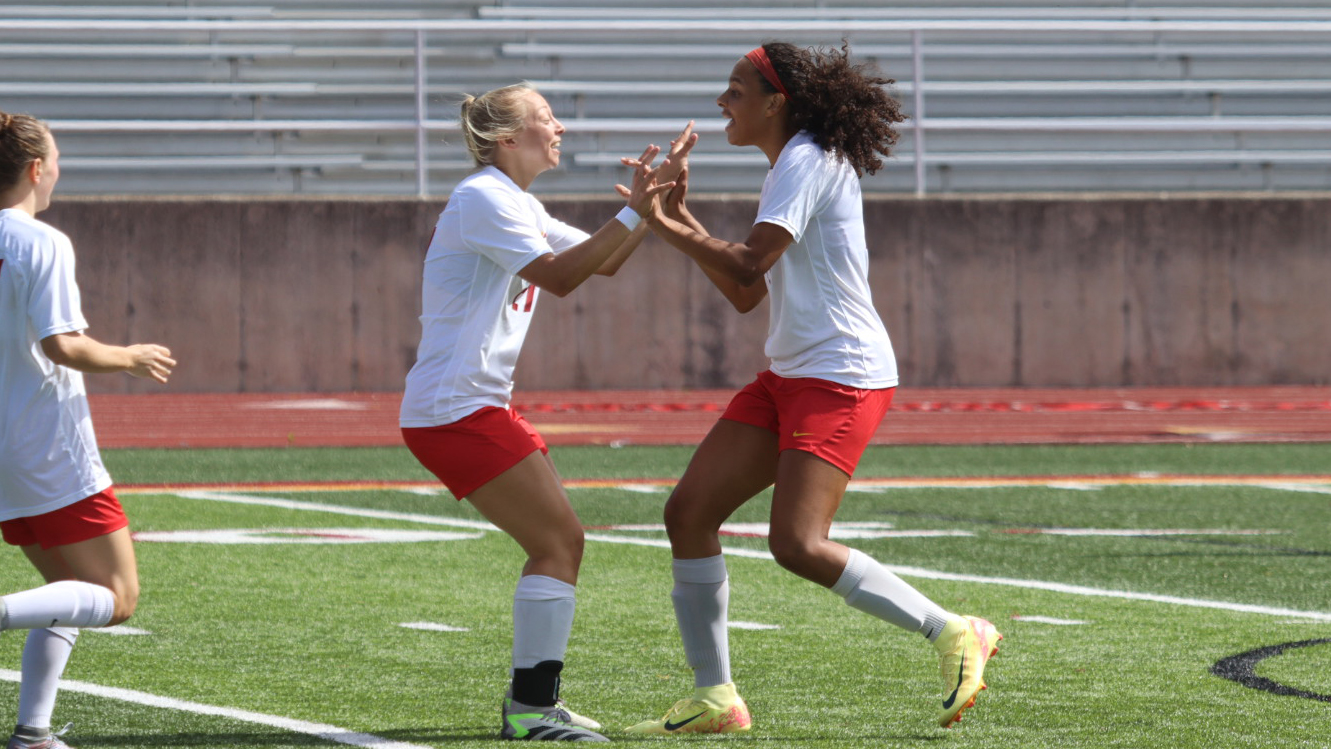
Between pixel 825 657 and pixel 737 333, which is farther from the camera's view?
pixel 737 333

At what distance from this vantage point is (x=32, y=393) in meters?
4.24

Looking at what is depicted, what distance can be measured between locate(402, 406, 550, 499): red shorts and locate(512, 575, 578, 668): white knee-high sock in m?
0.27

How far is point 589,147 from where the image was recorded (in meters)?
19.8

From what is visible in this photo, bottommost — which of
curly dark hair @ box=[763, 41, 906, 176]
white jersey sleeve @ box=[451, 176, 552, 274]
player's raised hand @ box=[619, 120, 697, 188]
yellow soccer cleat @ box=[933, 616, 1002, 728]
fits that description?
yellow soccer cleat @ box=[933, 616, 1002, 728]

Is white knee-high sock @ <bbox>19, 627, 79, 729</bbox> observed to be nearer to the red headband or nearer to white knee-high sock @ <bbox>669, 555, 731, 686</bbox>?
white knee-high sock @ <bbox>669, 555, 731, 686</bbox>

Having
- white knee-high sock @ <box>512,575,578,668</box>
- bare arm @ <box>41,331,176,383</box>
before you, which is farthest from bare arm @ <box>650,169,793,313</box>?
bare arm @ <box>41,331,176,383</box>

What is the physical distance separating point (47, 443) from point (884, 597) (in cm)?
199

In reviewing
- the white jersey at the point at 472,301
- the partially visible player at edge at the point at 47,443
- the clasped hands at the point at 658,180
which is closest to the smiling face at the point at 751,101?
the clasped hands at the point at 658,180

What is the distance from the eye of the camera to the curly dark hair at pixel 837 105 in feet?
15.8

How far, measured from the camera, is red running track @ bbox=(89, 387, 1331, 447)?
563 inches

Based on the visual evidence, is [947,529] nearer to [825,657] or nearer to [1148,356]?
[825,657]

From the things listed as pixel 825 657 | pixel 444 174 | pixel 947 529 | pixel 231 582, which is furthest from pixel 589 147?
pixel 825 657

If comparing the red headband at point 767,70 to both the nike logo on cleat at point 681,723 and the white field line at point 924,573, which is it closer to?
the nike logo on cleat at point 681,723

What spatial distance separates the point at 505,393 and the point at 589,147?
49.9ft
